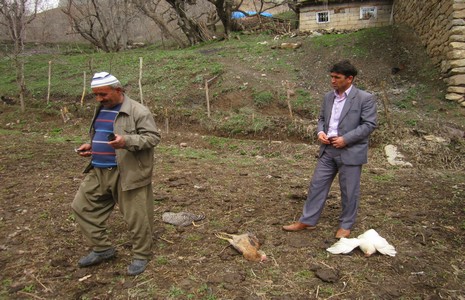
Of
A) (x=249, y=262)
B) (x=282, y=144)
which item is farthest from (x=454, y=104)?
(x=249, y=262)

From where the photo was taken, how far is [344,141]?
3209 mm

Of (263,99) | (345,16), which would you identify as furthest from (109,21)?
(263,99)

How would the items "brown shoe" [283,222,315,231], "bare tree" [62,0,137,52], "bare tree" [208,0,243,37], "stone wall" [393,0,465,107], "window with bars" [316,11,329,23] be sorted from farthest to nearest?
"bare tree" [62,0,137,52]
"bare tree" [208,0,243,37]
"window with bars" [316,11,329,23]
"stone wall" [393,0,465,107]
"brown shoe" [283,222,315,231]

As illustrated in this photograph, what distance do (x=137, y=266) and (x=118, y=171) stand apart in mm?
810

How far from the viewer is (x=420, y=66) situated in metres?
10.4

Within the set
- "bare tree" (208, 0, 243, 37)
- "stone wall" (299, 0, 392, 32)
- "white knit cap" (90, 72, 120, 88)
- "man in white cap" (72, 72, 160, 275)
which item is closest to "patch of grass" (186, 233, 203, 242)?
"man in white cap" (72, 72, 160, 275)

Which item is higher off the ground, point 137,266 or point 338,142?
point 338,142

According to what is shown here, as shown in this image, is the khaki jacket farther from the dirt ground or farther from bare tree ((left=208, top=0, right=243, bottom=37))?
bare tree ((left=208, top=0, right=243, bottom=37))

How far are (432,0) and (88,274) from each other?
1097 cm

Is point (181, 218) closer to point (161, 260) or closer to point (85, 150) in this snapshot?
point (161, 260)

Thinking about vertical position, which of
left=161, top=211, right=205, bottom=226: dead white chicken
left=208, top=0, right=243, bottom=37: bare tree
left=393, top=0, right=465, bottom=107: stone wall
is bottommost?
left=161, top=211, right=205, bottom=226: dead white chicken

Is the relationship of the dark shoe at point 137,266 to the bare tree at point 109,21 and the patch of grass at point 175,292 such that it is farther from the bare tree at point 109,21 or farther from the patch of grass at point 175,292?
the bare tree at point 109,21

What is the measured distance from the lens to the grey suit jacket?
10.5ft

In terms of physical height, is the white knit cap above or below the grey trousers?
above
